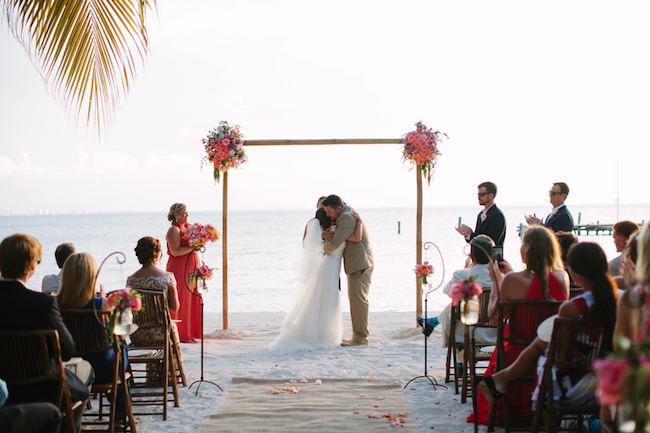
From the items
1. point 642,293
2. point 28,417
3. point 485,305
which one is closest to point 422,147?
point 485,305

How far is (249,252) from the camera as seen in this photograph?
1236 inches

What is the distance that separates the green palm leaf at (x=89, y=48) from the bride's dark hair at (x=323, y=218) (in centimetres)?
410

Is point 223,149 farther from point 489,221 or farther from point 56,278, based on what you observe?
point 489,221

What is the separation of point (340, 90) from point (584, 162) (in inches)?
1652

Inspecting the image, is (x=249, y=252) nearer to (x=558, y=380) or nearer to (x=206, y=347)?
(x=206, y=347)

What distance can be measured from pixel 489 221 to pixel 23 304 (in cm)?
516

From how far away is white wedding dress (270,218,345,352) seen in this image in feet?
22.6

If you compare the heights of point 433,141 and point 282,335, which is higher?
point 433,141

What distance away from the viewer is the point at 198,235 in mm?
6633

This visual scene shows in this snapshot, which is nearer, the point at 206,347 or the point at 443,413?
the point at 443,413

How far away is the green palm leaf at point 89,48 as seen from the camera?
120 inches

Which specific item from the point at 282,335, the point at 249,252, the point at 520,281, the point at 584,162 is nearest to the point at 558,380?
the point at 520,281

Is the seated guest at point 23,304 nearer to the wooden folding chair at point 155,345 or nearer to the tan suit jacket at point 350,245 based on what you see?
the wooden folding chair at point 155,345

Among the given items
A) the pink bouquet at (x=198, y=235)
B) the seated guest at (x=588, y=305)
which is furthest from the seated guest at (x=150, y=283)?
the seated guest at (x=588, y=305)
